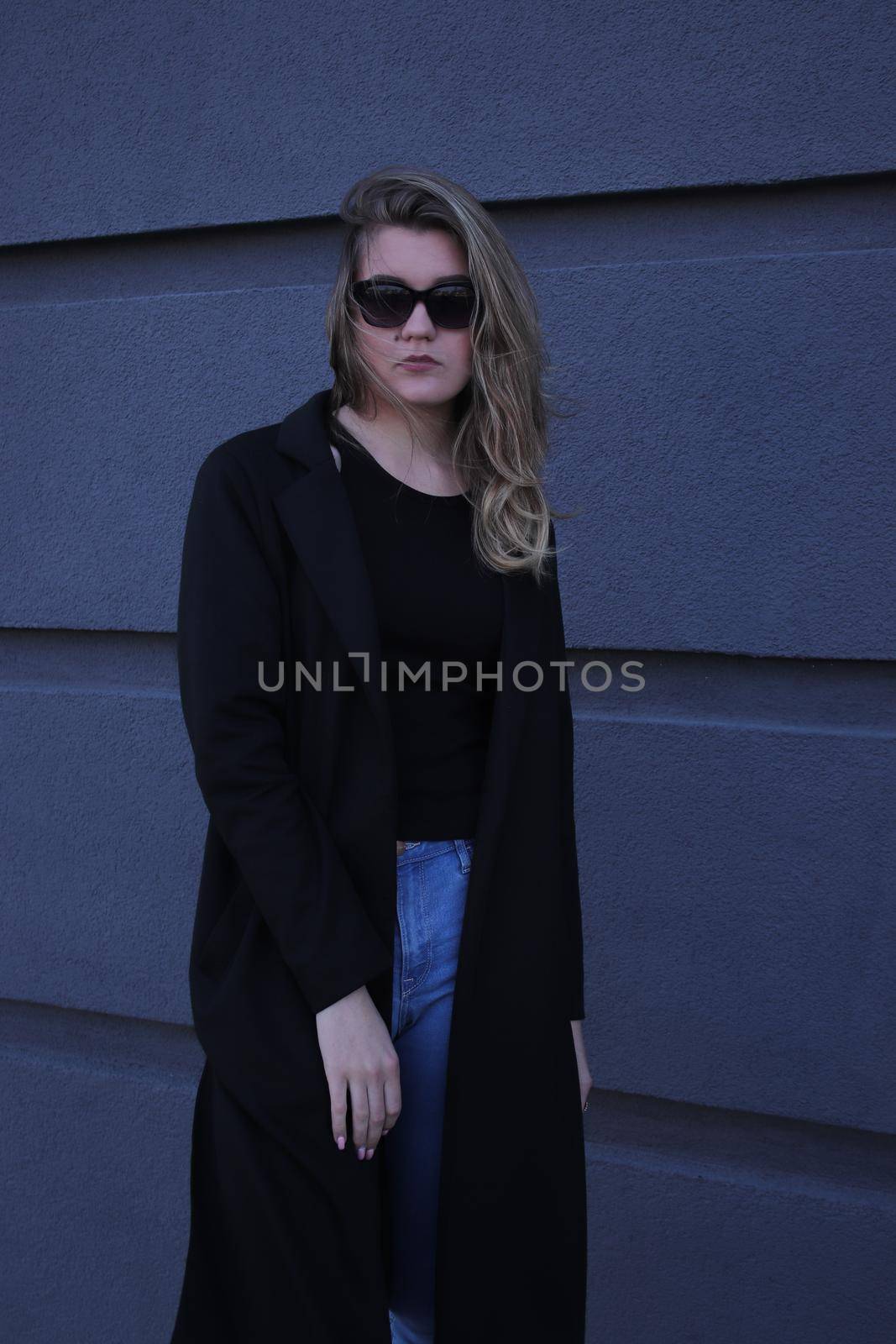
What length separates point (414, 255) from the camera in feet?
4.57

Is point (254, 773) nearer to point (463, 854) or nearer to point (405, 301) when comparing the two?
point (463, 854)

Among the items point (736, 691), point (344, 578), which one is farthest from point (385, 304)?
point (736, 691)

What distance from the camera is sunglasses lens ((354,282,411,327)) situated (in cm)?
139

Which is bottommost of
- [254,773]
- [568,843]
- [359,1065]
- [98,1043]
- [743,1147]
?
[743,1147]

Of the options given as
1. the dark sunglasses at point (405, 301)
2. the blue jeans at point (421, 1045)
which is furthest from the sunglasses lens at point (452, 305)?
the blue jeans at point (421, 1045)

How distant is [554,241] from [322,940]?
1565 millimetres

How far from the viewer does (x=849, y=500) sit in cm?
204

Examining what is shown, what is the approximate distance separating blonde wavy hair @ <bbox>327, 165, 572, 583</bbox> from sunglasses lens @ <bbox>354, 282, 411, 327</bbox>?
0.16 ft

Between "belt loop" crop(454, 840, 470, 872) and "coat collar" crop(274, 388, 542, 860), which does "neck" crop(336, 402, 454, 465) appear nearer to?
"coat collar" crop(274, 388, 542, 860)

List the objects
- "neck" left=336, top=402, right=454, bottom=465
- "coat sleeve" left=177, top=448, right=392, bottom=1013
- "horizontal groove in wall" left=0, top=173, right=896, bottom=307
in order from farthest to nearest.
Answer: "horizontal groove in wall" left=0, top=173, right=896, bottom=307 < "neck" left=336, top=402, right=454, bottom=465 < "coat sleeve" left=177, top=448, right=392, bottom=1013

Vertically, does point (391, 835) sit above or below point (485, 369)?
below

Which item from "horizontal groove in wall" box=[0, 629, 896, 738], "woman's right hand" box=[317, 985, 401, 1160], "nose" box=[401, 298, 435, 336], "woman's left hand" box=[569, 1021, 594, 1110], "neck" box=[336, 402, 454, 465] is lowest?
"woman's left hand" box=[569, 1021, 594, 1110]

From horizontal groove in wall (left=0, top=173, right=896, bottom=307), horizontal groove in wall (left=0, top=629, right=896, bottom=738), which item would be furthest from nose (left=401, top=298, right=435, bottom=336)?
horizontal groove in wall (left=0, top=629, right=896, bottom=738)

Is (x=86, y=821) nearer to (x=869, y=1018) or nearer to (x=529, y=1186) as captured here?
(x=529, y=1186)
